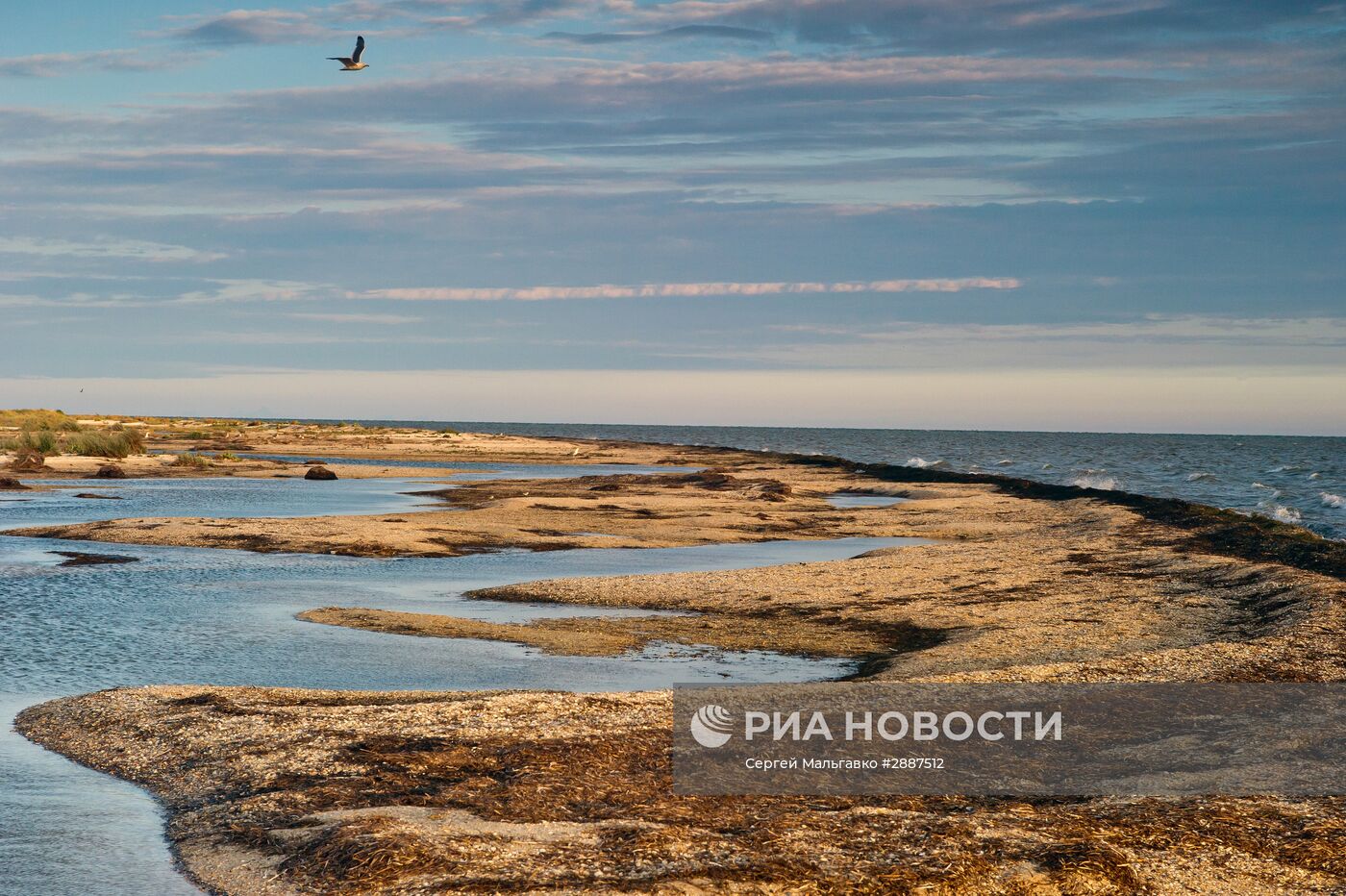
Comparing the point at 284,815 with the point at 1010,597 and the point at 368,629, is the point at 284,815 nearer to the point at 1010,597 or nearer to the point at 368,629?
the point at 368,629

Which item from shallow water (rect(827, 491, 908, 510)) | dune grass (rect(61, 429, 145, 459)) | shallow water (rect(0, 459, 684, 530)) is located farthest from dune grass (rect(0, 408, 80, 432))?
shallow water (rect(827, 491, 908, 510))

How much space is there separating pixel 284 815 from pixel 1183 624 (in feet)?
56.1

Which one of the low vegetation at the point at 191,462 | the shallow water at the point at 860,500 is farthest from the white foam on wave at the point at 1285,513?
the low vegetation at the point at 191,462

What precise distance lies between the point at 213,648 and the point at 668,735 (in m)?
11.2

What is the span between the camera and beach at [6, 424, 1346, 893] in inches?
391

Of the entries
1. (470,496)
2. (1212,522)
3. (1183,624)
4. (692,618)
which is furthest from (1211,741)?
(470,496)

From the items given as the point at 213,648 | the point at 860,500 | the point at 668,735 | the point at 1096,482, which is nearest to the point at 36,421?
the point at 860,500

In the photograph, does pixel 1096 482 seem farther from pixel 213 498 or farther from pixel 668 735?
pixel 668 735

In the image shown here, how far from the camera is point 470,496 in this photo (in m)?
58.4

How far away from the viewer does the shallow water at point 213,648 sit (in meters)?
11.5

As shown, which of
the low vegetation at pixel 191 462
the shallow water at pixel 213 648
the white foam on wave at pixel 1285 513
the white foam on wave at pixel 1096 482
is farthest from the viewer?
the low vegetation at pixel 191 462

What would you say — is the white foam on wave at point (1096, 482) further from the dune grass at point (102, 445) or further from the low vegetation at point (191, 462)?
the dune grass at point (102, 445)

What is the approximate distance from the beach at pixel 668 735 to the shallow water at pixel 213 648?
0.56m

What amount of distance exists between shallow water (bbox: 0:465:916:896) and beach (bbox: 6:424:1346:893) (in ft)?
1.82
